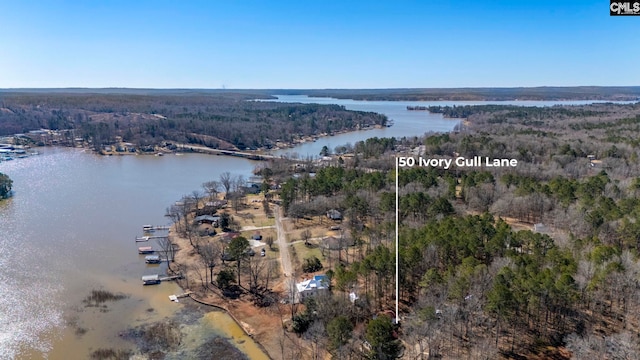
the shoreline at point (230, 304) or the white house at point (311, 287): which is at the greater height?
the white house at point (311, 287)

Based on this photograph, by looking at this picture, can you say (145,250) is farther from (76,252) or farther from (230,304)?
(230,304)

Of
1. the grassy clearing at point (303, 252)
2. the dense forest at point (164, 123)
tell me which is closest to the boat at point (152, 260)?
the grassy clearing at point (303, 252)

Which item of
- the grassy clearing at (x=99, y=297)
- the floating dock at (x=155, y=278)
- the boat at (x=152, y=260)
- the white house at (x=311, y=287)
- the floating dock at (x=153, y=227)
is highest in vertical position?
the white house at (x=311, y=287)

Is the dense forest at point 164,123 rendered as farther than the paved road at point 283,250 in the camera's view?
Yes

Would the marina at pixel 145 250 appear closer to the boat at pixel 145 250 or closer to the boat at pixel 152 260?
the boat at pixel 145 250

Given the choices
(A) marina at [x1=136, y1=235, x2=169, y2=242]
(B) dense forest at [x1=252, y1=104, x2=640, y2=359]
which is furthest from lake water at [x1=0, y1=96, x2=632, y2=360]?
(B) dense forest at [x1=252, y1=104, x2=640, y2=359]

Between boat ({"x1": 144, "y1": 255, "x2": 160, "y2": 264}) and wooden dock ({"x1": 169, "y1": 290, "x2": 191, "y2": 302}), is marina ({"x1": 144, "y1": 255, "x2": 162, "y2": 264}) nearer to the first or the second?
boat ({"x1": 144, "y1": 255, "x2": 160, "y2": 264})

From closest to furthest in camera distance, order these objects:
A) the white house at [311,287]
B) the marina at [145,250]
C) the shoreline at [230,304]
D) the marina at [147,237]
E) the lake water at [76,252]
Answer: the shoreline at [230,304]
the lake water at [76,252]
the white house at [311,287]
the marina at [145,250]
the marina at [147,237]
